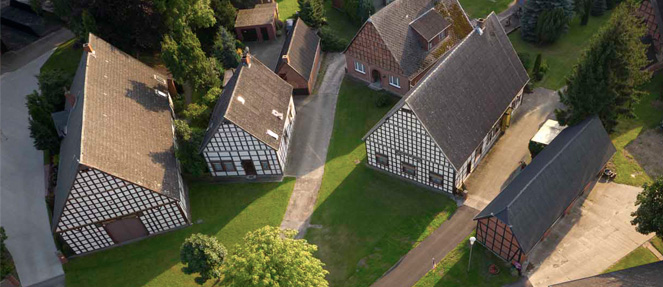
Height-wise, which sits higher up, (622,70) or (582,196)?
(622,70)

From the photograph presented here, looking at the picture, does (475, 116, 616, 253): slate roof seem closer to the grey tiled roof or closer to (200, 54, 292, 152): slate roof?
the grey tiled roof

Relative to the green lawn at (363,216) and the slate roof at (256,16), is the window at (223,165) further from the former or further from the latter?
the slate roof at (256,16)

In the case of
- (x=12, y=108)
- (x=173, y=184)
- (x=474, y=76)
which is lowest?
(x=12, y=108)

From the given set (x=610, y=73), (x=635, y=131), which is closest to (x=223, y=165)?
(x=610, y=73)

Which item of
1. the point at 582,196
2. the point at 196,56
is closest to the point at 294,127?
the point at 196,56

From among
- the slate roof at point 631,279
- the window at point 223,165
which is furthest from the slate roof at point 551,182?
the window at point 223,165

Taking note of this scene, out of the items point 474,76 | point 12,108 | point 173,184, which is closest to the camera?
point 173,184

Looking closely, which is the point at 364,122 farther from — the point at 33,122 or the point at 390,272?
the point at 33,122

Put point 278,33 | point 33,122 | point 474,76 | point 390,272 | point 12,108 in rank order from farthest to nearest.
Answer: point 278,33
point 12,108
point 33,122
point 474,76
point 390,272
